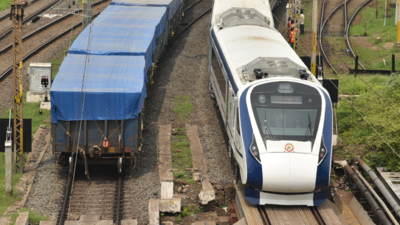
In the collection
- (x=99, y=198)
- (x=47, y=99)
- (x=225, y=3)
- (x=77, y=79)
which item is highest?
(x=225, y=3)

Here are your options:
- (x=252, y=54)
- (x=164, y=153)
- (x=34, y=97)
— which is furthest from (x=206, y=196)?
(x=34, y=97)

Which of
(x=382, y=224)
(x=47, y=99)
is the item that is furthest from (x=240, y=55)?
(x=47, y=99)

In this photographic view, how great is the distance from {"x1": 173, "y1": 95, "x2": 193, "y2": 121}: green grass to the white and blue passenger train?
5.88m

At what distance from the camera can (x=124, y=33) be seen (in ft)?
73.9

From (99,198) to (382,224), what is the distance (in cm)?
757

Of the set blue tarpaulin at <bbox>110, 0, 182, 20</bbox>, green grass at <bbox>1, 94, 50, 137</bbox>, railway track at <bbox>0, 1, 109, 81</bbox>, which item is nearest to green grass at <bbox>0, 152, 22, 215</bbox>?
green grass at <bbox>1, 94, 50, 137</bbox>

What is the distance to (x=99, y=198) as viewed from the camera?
51.0 ft

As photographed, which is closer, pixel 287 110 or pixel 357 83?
pixel 287 110

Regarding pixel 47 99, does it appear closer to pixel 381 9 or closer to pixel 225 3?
pixel 225 3

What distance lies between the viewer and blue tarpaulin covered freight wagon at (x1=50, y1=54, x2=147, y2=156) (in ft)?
52.1

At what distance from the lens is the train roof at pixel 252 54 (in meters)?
15.0

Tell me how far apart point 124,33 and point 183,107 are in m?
3.82

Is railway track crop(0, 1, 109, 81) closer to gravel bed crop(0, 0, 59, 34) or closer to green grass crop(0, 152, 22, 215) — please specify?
gravel bed crop(0, 0, 59, 34)

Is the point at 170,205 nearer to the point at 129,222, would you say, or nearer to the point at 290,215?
the point at 129,222
